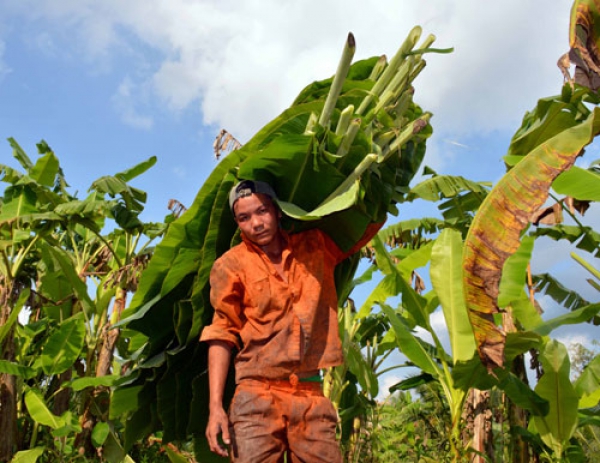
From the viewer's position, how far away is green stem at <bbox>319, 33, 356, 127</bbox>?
2.47 metres

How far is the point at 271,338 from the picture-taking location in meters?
2.45

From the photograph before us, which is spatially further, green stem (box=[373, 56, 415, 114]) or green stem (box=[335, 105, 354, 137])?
green stem (box=[373, 56, 415, 114])

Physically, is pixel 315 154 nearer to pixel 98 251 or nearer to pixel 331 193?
pixel 331 193

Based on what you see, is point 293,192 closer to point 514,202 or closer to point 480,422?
point 514,202

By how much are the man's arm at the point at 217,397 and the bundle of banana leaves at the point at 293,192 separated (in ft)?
0.89

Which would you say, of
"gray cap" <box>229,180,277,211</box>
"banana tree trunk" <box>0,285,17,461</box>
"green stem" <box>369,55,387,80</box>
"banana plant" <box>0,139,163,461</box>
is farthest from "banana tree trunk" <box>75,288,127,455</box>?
"green stem" <box>369,55,387,80</box>

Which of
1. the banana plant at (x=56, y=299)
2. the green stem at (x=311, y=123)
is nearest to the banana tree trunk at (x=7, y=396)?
the banana plant at (x=56, y=299)

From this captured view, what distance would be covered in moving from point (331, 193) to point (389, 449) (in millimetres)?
4889

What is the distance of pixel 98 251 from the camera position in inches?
320

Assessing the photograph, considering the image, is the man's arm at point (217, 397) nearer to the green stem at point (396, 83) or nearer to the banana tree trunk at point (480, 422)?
the green stem at point (396, 83)

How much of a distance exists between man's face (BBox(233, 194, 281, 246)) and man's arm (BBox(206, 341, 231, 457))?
437 mm

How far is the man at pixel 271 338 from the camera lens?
2361mm

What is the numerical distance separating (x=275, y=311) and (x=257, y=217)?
37 cm

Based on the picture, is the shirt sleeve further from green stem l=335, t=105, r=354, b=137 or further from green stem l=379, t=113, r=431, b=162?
green stem l=379, t=113, r=431, b=162
